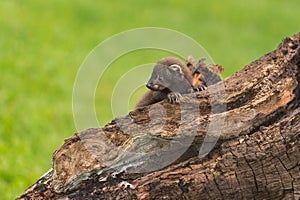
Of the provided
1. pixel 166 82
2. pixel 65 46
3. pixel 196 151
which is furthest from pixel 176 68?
pixel 65 46

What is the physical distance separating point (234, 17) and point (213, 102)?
16.6 meters

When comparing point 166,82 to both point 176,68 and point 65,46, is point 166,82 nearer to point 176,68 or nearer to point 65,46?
point 176,68

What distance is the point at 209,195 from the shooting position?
15.1 ft

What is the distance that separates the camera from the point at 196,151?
483cm

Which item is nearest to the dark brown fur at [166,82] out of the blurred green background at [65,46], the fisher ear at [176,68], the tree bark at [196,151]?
the fisher ear at [176,68]

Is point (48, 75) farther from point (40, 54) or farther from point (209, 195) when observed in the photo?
point (209, 195)

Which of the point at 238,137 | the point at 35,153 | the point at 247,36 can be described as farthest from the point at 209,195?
the point at 247,36

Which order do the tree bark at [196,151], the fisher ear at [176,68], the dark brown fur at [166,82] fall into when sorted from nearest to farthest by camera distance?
the tree bark at [196,151]
the dark brown fur at [166,82]
the fisher ear at [176,68]

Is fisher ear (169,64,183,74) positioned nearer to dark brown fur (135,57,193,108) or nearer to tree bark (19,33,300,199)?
dark brown fur (135,57,193,108)

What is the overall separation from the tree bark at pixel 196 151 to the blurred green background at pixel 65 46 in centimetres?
234

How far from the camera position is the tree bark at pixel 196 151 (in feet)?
15.2

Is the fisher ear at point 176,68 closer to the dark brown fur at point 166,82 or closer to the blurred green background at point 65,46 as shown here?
the dark brown fur at point 166,82

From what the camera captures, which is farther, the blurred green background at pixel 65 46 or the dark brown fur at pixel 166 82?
the blurred green background at pixel 65 46

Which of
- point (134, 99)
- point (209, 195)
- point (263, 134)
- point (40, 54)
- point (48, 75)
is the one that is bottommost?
point (209, 195)
